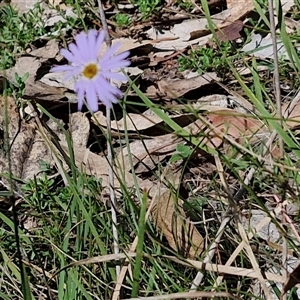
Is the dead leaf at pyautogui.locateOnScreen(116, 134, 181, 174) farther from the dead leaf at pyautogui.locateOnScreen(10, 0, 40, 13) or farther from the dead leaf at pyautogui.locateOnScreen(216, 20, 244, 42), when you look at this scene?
the dead leaf at pyautogui.locateOnScreen(10, 0, 40, 13)

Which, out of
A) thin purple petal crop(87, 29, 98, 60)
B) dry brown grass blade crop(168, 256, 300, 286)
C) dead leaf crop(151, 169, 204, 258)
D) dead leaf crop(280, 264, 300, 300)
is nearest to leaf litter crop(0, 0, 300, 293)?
dead leaf crop(151, 169, 204, 258)

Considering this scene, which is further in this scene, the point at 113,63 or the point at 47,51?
the point at 47,51

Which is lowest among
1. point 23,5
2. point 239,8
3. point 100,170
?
point 100,170

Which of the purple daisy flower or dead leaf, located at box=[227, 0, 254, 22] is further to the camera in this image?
dead leaf, located at box=[227, 0, 254, 22]

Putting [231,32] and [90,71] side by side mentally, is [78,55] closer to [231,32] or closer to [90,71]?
[90,71]

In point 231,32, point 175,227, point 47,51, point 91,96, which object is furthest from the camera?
point 47,51

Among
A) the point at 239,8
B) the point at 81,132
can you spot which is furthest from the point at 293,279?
A: the point at 239,8

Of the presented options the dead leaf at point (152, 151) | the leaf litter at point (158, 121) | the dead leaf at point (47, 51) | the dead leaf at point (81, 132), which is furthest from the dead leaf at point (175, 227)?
the dead leaf at point (47, 51)
